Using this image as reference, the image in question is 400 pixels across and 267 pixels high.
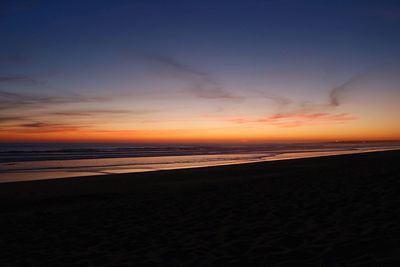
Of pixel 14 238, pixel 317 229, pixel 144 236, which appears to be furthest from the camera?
pixel 14 238

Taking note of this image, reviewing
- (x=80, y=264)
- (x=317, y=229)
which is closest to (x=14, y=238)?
(x=80, y=264)

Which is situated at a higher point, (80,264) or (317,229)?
(317,229)

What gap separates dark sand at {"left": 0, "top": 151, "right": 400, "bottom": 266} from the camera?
5062 mm

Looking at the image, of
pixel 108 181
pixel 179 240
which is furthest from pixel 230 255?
pixel 108 181

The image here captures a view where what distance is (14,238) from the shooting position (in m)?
7.54

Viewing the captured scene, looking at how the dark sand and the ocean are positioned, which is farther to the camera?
the ocean

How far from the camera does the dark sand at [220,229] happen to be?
16.6 feet

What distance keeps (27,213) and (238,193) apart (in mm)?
6614

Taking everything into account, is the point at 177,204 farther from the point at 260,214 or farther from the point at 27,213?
the point at 27,213

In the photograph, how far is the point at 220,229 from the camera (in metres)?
6.94

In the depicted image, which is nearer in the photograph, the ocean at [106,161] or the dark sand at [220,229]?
the dark sand at [220,229]

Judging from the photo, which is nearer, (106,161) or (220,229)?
(220,229)

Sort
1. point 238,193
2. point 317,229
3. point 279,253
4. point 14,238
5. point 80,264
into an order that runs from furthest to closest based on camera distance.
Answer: point 238,193
point 14,238
point 317,229
point 80,264
point 279,253

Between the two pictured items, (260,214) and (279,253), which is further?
(260,214)
